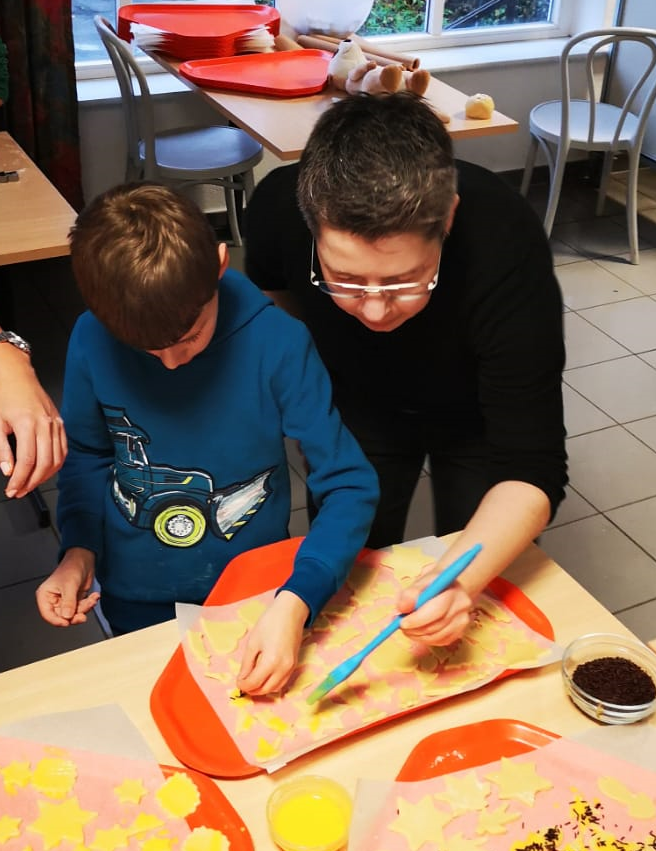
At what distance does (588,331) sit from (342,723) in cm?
272

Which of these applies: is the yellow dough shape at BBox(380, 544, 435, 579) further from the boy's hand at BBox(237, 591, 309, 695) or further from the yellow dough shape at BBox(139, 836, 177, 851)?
the yellow dough shape at BBox(139, 836, 177, 851)

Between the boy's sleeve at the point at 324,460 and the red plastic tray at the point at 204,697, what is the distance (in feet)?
0.21

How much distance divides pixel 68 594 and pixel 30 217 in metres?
1.41

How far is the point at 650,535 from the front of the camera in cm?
254

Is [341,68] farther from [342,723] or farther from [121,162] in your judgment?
[342,723]

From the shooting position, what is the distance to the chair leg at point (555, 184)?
384 centimetres

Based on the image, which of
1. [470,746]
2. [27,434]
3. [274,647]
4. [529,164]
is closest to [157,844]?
[274,647]

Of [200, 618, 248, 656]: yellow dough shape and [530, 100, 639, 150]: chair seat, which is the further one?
[530, 100, 639, 150]: chair seat

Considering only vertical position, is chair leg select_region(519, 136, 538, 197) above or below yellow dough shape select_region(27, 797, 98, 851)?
below

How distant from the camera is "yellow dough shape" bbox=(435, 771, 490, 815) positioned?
3.08 ft

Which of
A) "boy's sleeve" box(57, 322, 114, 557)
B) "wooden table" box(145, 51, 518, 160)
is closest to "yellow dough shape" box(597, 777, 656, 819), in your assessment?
"boy's sleeve" box(57, 322, 114, 557)

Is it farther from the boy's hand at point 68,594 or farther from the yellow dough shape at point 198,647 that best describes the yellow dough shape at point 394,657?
the boy's hand at point 68,594

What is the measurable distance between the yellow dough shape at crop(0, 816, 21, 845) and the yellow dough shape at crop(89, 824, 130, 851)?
0.07 metres

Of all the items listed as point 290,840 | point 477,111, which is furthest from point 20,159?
point 290,840
